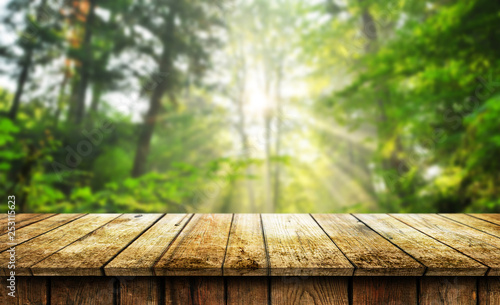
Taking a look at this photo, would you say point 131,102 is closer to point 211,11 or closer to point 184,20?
point 184,20

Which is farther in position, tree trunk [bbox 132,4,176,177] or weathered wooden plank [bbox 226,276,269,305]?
tree trunk [bbox 132,4,176,177]

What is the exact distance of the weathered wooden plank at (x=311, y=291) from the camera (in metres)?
0.88

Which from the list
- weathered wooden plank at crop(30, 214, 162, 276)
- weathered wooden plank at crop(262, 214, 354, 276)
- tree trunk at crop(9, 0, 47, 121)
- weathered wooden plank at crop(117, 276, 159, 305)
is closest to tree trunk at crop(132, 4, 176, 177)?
tree trunk at crop(9, 0, 47, 121)

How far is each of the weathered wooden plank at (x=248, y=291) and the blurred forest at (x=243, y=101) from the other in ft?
11.5

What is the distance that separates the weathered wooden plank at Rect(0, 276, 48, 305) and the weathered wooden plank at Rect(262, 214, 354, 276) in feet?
2.28

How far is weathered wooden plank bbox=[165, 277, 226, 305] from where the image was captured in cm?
88

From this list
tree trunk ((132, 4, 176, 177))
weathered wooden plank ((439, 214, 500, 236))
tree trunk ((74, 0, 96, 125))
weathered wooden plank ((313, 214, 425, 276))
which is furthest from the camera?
tree trunk ((132, 4, 176, 177))

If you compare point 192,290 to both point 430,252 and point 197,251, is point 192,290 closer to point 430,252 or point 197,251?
point 197,251

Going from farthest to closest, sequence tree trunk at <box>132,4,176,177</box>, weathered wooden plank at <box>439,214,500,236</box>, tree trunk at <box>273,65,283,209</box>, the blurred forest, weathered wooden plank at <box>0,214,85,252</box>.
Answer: tree trunk at <box>273,65,283,209</box> < tree trunk at <box>132,4,176,177</box> < the blurred forest < weathered wooden plank at <box>439,214,500,236</box> < weathered wooden plank at <box>0,214,85,252</box>

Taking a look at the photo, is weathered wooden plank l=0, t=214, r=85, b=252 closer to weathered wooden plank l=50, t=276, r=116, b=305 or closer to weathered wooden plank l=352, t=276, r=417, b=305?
weathered wooden plank l=50, t=276, r=116, b=305

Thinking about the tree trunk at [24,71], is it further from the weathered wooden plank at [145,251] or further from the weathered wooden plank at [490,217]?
the weathered wooden plank at [490,217]

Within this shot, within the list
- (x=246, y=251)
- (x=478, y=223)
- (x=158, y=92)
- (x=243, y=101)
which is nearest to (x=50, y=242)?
(x=246, y=251)

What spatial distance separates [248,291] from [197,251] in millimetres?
209

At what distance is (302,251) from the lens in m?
0.97
